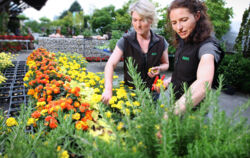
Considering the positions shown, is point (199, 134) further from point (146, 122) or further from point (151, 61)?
point (151, 61)

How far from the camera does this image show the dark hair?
1.20 meters

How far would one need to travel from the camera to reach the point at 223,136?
561 mm

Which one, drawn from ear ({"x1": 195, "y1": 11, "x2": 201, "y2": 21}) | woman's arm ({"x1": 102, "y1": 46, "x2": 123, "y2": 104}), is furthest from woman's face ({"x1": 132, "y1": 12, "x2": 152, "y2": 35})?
ear ({"x1": 195, "y1": 11, "x2": 201, "y2": 21})

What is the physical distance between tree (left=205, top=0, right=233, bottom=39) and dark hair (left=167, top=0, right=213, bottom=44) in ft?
29.7

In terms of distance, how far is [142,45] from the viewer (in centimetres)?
193

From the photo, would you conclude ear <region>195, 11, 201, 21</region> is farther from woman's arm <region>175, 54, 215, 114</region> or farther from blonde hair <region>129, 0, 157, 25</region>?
blonde hair <region>129, 0, 157, 25</region>

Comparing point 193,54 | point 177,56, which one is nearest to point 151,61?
point 177,56

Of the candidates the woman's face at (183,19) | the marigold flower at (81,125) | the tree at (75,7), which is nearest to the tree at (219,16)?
the woman's face at (183,19)

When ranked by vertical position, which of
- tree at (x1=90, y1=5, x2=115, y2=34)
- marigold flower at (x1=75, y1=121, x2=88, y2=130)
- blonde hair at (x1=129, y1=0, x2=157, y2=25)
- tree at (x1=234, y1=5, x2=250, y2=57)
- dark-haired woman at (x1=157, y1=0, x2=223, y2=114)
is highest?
tree at (x1=90, y1=5, x2=115, y2=34)

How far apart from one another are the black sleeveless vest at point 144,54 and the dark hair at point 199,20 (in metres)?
0.63

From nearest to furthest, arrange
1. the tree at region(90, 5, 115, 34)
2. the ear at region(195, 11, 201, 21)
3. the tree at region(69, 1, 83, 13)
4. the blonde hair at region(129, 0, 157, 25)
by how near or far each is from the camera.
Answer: the ear at region(195, 11, 201, 21) < the blonde hair at region(129, 0, 157, 25) < the tree at region(90, 5, 115, 34) < the tree at region(69, 1, 83, 13)

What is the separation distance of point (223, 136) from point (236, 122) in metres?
0.10

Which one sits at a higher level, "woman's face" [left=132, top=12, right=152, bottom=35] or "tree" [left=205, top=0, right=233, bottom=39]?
"tree" [left=205, top=0, right=233, bottom=39]

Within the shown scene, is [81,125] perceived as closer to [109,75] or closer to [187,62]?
[109,75]
